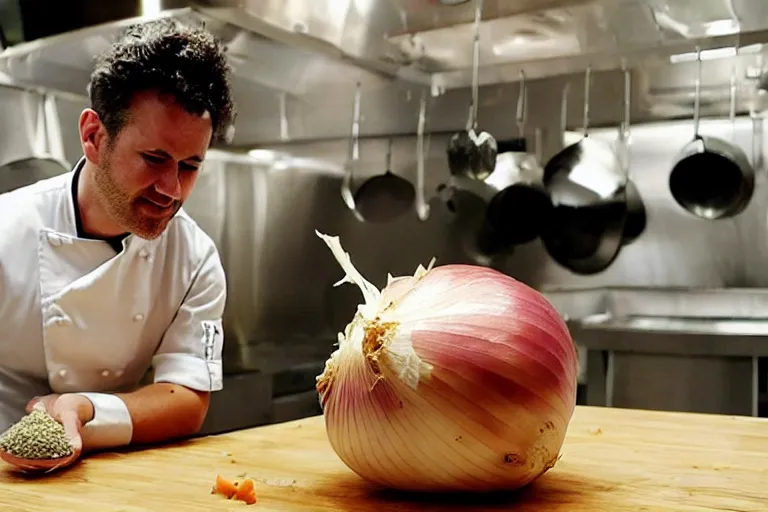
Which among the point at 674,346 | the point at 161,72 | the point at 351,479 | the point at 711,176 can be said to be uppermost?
the point at 161,72

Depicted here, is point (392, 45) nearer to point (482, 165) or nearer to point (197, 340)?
point (482, 165)

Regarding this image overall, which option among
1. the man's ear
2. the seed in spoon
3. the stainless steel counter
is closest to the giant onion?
the seed in spoon

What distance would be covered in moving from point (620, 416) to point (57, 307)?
0.77 meters

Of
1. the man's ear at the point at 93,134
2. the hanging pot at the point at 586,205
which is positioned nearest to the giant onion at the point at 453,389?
the man's ear at the point at 93,134

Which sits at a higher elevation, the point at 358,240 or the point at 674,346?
the point at 358,240

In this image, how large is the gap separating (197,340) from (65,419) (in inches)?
9.2

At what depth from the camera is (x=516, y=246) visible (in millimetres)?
2133

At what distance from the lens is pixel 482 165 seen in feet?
6.82

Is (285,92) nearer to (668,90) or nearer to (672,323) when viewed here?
(668,90)

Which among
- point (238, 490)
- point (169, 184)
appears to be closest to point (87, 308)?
point (169, 184)

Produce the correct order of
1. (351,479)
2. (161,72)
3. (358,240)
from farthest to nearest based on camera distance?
(358,240) → (161,72) → (351,479)

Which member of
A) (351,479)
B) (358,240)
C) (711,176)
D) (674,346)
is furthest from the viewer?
(358,240)

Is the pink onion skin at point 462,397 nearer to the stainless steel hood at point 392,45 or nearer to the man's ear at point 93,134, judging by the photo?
the man's ear at point 93,134

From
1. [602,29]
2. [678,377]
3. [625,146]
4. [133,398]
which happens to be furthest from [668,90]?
[133,398]
